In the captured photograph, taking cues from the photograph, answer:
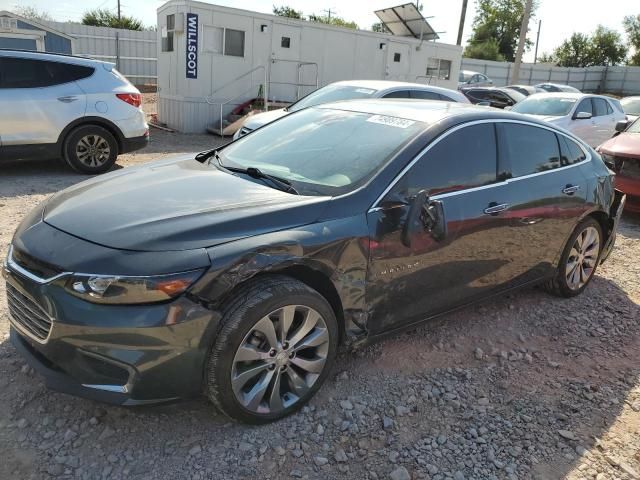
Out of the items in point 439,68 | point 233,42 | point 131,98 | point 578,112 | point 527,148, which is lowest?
point 131,98

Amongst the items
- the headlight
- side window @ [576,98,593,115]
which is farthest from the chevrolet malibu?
side window @ [576,98,593,115]

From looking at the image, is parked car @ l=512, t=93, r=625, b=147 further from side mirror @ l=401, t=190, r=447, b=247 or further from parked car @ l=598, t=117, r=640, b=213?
side mirror @ l=401, t=190, r=447, b=247

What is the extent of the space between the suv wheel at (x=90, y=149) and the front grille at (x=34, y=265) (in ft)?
18.9

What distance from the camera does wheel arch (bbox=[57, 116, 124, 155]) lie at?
25.4 ft

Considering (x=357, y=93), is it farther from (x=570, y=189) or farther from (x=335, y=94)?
(x=570, y=189)

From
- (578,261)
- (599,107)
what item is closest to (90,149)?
(578,261)

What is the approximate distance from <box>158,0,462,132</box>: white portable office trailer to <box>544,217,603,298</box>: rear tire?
10359mm

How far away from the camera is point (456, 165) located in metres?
3.36

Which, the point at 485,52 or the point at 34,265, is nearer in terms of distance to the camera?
the point at 34,265

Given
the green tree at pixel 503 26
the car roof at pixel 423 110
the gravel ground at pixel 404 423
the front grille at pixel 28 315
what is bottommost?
the gravel ground at pixel 404 423

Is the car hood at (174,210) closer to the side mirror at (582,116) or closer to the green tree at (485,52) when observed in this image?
the side mirror at (582,116)

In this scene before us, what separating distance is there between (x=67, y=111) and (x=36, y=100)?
0.40m

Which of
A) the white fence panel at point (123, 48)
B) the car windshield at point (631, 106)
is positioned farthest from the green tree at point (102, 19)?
the car windshield at point (631, 106)

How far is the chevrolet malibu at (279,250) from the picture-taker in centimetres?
235
